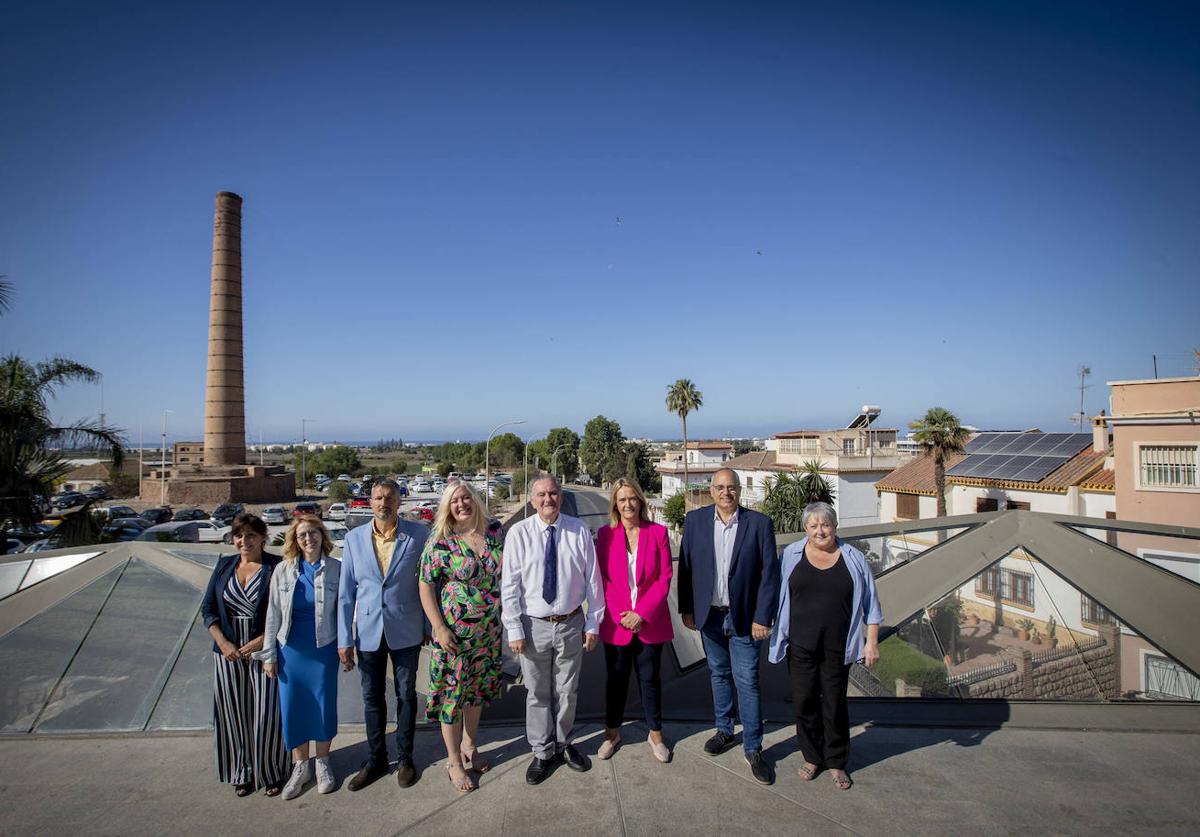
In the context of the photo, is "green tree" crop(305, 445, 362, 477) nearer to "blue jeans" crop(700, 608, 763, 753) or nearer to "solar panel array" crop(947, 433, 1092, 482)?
"solar panel array" crop(947, 433, 1092, 482)

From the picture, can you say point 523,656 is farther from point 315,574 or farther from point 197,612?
point 197,612

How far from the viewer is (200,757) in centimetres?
376

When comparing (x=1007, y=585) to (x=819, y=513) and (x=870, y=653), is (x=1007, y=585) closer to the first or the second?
(x=870, y=653)

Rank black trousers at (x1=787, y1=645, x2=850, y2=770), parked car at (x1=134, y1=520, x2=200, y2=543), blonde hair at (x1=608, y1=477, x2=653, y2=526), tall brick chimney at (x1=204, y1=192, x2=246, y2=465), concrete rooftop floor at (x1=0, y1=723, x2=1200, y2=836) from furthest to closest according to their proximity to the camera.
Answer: tall brick chimney at (x1=204, y1=192, x2=246, y2=465), parked car at (x1=134, y1=520, x2=200, y2=543), blonde hair at (x1=608, y1=477, x2=653, y2=526), black trousers at (x1=787, y1=645, x2=850, y2=770), concrete rooftop floor at (x1=0, y1=723, x2=1200, y2=836)

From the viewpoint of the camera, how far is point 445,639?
11.5 ft

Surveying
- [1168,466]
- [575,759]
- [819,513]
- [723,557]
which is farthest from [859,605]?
[1168,466]

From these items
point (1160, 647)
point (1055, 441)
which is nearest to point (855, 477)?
point (1055, 441)

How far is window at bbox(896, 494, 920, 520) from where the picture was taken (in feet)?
101

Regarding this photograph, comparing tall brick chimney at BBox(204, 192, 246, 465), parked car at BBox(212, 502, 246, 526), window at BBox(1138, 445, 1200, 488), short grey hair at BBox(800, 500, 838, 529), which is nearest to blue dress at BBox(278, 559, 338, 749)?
short grey hair at BBox(800, 500, 838, 529)

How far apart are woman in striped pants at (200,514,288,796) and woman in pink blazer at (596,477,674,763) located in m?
1.96

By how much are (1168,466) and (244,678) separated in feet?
67.5

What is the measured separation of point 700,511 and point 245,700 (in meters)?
2.98

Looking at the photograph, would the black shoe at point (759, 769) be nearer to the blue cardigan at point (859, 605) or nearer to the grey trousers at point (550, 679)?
the blue cardigan at point (859, 605)

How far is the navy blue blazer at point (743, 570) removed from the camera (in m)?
3.71
